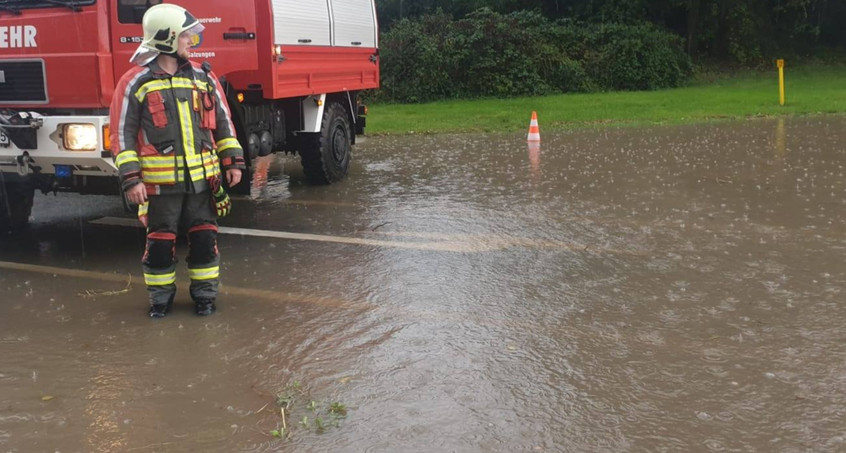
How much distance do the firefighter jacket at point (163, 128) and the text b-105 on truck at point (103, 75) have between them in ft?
4.04

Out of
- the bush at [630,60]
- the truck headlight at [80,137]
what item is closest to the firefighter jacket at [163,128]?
the truck headlight at [80,137]

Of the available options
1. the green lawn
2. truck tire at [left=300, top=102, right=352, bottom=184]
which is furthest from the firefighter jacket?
the green lawn

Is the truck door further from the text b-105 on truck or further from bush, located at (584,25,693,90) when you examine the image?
bush, located at (584,25,693,90)

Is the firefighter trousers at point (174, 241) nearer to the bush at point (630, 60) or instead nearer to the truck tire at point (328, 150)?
the truck tire at point (328, 150)

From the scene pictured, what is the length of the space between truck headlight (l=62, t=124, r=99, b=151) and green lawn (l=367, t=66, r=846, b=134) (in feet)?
34.6

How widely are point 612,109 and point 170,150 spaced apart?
1607 cm

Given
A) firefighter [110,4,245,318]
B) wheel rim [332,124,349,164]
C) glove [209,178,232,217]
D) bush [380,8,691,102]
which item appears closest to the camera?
firefighter [110,4,245,318]

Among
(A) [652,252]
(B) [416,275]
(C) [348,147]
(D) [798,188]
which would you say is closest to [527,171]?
(C) [348,147]

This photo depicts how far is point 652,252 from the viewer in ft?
20.9

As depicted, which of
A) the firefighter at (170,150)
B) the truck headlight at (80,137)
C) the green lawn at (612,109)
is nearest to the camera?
the firefighter at (170,150)

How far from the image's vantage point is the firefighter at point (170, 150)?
16.3 feet

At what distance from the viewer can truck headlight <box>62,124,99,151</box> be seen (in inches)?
241

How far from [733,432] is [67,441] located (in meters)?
2.84

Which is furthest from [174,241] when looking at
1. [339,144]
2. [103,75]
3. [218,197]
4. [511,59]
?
[511,59]
